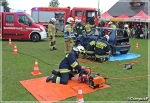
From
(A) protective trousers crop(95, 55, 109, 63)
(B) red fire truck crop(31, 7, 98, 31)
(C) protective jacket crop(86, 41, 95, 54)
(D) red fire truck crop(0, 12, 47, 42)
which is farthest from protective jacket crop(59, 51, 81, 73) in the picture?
(B) red fire truck crop(31, 7, 98, 31)

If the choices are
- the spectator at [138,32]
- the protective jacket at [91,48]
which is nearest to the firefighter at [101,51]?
the protective jacket at [91,48]

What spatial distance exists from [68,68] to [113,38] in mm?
4622

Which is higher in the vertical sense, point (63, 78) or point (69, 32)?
point (69, 32)

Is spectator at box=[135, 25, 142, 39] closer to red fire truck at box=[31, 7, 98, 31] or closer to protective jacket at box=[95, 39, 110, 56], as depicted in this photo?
red fire truck at box=[31, 7, 98, 31]

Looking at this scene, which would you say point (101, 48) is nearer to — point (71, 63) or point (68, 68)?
point (68, 68)

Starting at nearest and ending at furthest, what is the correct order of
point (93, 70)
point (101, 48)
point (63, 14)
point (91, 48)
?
1. point (93, 70)
2. point (101, 48)
3. point (91, 48)
4. point (63, 14)

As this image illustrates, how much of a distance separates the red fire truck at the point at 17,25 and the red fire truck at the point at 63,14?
672 cm

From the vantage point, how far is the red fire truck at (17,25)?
574 inches

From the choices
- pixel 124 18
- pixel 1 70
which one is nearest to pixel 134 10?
pixel 124 18

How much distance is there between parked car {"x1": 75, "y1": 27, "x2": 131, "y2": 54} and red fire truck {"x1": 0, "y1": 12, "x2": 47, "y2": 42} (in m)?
5.08

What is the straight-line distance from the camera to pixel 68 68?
19.4 ft

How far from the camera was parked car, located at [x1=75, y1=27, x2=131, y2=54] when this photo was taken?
990 cm

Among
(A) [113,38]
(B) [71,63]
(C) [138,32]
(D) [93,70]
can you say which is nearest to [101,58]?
(D) [93,70]

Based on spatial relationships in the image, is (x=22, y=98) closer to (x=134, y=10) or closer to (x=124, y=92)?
(x=124, y=92)
